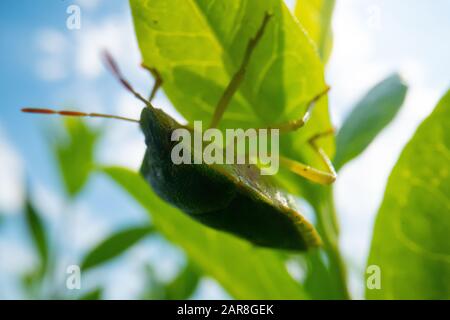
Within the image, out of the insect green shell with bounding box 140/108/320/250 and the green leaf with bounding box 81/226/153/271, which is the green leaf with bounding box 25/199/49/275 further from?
the insect green shell with bounding box 140/108/320/250

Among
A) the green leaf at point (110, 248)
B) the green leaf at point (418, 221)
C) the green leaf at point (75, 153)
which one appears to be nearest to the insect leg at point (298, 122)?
the green leaf at point (418, 221)

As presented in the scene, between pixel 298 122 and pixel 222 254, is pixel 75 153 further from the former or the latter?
pixel 298 122

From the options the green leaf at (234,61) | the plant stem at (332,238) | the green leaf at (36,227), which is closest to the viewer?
the green leaf at (234,61)

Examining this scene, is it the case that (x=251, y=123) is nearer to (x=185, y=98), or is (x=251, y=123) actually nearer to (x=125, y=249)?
(x=185, y=98)

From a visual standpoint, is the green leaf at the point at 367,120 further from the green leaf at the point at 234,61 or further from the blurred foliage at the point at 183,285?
the blurred foliage at the point at 183,285

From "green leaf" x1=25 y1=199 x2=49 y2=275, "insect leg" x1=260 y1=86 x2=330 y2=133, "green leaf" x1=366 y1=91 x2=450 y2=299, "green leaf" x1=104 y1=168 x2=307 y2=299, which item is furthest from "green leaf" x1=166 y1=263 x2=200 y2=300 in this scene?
"green leaf" x1=366 y1=91 x2=450 y2=299

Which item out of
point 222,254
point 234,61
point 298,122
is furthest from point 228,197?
point 234,61
